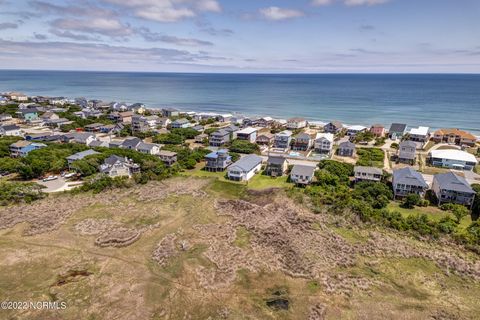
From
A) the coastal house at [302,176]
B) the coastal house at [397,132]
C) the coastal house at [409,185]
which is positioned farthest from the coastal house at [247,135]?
the coastal house at [397,132]

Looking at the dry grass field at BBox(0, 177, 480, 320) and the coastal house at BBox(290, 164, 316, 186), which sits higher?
the coastal house at BBox(290, 164, 316, 186)

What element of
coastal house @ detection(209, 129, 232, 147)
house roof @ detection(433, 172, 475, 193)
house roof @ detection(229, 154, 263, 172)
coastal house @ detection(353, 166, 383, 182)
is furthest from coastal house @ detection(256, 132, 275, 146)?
house roof @ detection(433, 172, 475, 193)

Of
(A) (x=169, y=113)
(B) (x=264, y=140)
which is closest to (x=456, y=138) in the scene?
(B) (x=264, y=140)

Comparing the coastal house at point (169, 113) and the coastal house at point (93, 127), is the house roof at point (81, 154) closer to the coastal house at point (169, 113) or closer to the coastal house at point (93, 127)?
the coastal house at point (93, 127)

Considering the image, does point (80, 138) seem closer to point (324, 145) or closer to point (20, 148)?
point (20, 148)

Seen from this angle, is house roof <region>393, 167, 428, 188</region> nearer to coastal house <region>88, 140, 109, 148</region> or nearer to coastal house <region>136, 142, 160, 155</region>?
coastal house <region>136, 142, 160, 155</region>

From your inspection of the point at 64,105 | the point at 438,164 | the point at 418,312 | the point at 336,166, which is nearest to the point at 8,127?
the point at 64,105
